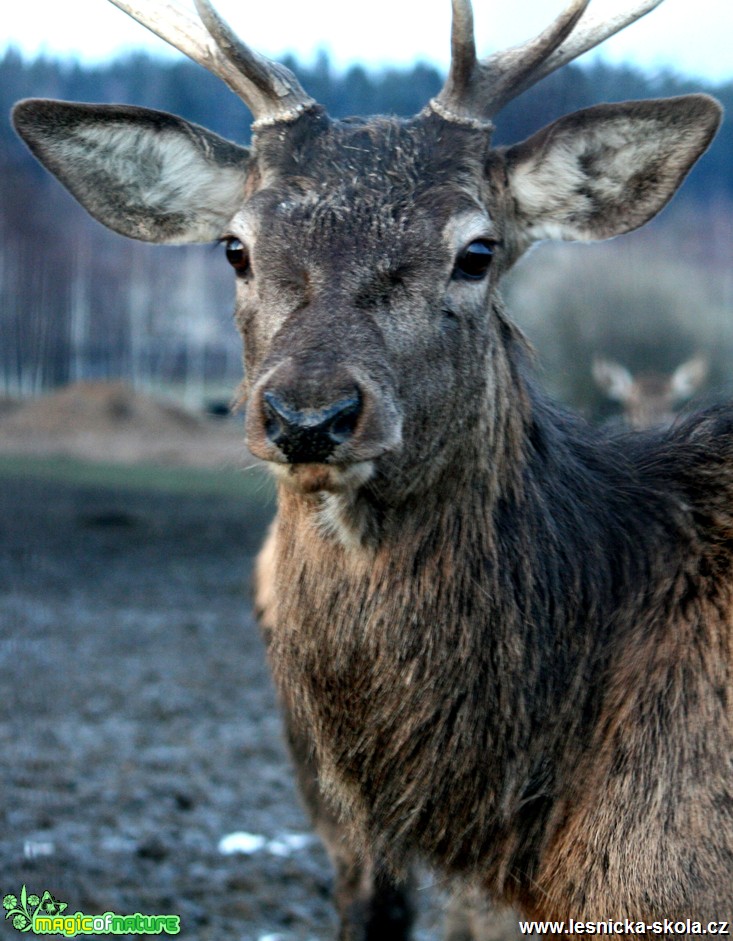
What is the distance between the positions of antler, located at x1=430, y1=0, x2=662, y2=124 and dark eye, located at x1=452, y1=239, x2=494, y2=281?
478 millimetres

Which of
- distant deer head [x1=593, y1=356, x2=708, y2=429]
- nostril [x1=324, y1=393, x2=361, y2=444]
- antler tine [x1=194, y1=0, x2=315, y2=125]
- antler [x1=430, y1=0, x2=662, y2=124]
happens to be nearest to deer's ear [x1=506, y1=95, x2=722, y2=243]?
antler [x1=430, y1=0, x2=662, y2=124]

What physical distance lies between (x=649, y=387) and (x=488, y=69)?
9.96 meters

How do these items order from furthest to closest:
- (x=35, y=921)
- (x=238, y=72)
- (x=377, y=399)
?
(x=35, y=921)
(x=238, y=72)
(x=377, y=399)

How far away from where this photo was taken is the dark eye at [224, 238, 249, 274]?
11.5 feet

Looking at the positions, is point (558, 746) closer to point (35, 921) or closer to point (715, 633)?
point (715, 633)

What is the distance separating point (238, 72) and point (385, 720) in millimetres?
2168

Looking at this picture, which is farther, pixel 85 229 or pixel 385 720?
pixel 85 229

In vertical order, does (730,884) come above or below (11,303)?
below

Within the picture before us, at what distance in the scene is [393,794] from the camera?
3.42 m

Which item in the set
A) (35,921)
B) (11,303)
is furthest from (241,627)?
(35,921)

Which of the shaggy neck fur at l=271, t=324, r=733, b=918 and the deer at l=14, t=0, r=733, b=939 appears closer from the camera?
the deer at l=14, t=0, r=733, b=939

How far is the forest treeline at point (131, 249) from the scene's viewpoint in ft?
29.0

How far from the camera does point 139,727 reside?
7.93 metres

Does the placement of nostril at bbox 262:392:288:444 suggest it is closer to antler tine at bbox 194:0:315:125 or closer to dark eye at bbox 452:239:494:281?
dark eye at bbox 452:239:494:281
